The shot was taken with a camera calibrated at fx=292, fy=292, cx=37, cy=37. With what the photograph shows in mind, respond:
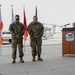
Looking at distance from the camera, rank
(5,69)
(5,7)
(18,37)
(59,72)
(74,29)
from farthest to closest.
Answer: (5,7)
(74,29)
(18,37)
(5,69)
(59,72)

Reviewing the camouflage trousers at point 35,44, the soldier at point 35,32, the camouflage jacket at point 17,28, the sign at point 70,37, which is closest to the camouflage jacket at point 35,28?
the soldier at point 35,32

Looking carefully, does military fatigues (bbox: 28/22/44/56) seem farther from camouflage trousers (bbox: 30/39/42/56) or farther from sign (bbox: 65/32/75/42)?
sign (bbox: 65/32/75/42)

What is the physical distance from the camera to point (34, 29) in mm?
11352

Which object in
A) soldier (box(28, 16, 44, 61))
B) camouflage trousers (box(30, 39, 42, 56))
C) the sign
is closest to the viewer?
soldier (box(28, 16, 44, 61))

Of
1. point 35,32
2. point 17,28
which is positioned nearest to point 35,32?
point 35,32

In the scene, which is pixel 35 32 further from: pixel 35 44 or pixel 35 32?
pixel 35 44

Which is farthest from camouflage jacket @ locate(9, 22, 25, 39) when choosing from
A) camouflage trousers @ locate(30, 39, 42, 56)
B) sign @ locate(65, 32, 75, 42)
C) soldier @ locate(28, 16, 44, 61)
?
sign @ locate(65, 32, 75, 42)

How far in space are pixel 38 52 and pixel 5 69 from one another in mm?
2306

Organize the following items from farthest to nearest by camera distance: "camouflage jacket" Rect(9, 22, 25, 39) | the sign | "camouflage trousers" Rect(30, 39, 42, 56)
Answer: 1. the sign
2. "camouflage trousers" Rect(30, 39, 42, 56)
3. "camouflage jacket" Rect(9, 22, 25, 39)

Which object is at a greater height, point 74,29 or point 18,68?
point 74,29

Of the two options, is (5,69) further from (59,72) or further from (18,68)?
(59,72)

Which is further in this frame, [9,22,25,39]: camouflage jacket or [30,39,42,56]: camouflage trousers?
[30,39,42,56]: camouflage trousers

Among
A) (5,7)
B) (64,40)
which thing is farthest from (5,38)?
(64,40)

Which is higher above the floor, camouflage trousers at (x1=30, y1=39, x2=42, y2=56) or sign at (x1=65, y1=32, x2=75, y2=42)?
sign at (x1=65, y1=32, x2=75, y2=42)
